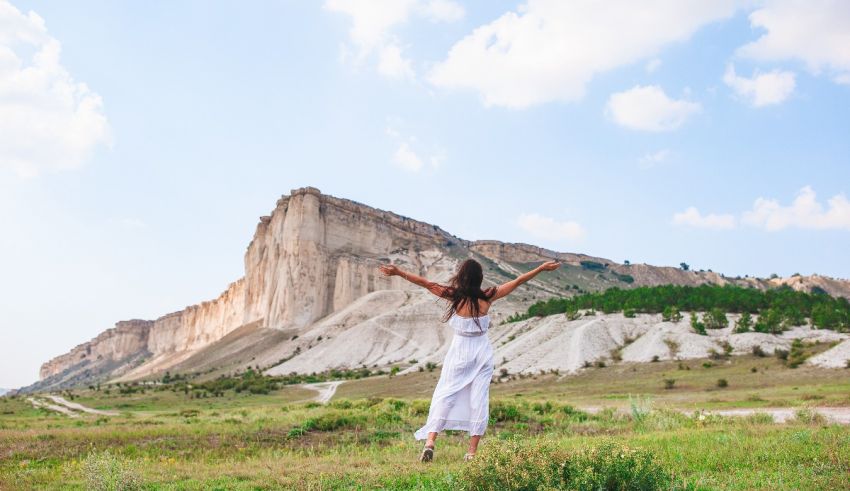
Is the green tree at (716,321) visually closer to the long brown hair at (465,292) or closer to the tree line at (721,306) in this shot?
the tree line at (721,306)

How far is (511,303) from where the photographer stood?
8875cm

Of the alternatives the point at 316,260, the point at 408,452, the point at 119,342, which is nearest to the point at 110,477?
the point at 408,452

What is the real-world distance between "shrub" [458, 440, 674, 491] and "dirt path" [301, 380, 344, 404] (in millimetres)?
36298

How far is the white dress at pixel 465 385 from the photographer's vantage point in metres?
6.89

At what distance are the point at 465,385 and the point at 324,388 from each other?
4261cm

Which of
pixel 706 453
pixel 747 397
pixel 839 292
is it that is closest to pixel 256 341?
pixel 747 397

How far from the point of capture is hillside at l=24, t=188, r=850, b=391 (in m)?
70.1

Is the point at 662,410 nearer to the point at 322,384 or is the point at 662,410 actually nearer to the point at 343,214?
the point at 322,384

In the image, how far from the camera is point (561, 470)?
4461 millimetres

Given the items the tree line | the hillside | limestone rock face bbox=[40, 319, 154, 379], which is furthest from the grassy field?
limestone rock face bbox=[40, 319, 154, 379]

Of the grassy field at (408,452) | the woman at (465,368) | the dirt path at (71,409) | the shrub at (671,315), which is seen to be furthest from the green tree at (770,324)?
the woman at (465,368)

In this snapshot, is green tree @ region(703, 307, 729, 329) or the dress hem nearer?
the dress hem

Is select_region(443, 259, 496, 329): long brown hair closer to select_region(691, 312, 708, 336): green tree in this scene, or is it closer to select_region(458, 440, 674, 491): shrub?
select_region(458, 440, 674, 491): shrub

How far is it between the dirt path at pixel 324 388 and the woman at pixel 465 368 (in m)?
33.9
